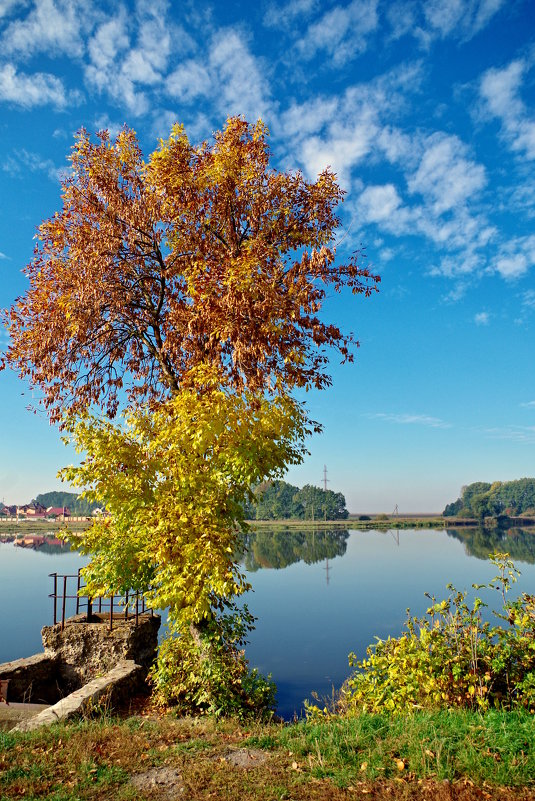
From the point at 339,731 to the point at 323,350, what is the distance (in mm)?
7652

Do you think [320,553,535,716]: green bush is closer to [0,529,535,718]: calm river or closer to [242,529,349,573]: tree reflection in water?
[0,529,535,718]: calm river

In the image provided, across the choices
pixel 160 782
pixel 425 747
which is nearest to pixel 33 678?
pixel 160 782

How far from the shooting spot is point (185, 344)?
12102 mm

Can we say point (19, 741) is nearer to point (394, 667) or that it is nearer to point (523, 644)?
point (394, 667)

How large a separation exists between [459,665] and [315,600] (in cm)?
3148

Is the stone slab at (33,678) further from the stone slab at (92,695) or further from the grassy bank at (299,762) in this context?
the grassy bank at (299,762)

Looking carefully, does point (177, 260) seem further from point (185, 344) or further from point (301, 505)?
point (301, 505)

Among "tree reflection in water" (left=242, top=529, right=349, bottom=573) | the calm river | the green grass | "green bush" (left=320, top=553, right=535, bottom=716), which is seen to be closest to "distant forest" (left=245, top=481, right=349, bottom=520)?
"tree reflection in water" (left=242, top=529, right=349, bottom=573)

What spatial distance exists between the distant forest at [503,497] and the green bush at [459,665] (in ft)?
509

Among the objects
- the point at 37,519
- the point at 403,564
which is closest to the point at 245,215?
the point at 403,564

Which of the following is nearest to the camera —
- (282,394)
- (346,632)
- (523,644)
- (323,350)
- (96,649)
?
(523,644)

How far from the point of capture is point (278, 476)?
10.8 meters

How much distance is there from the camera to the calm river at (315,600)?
79.0 ft

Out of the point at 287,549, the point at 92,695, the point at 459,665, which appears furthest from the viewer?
the point at 287,549
